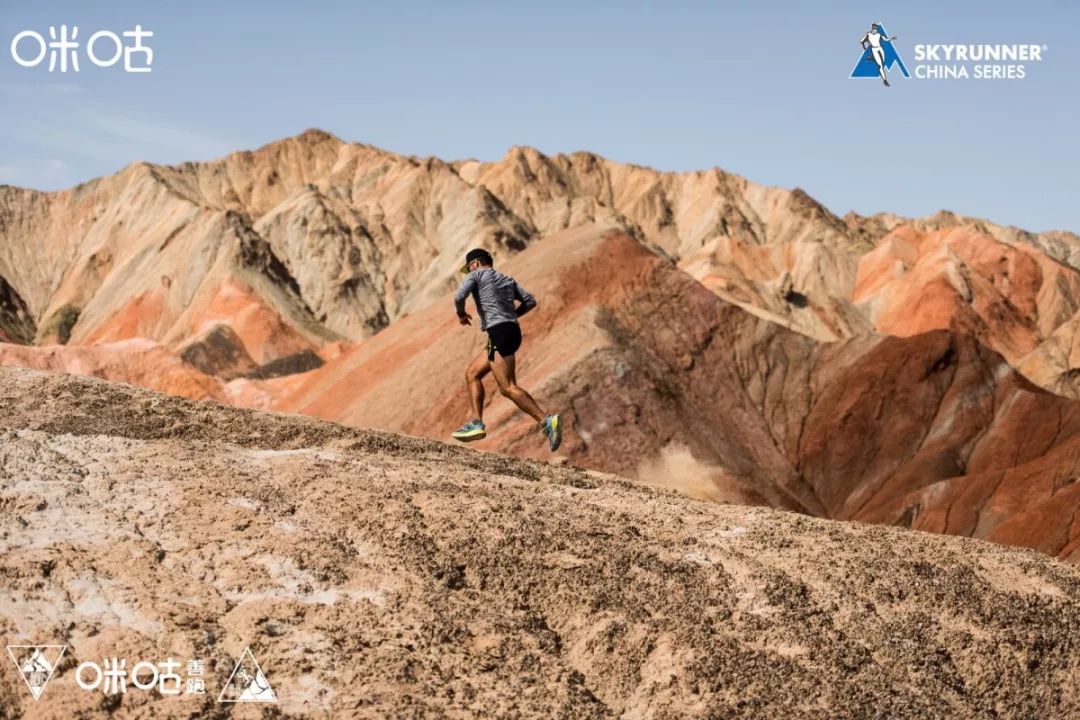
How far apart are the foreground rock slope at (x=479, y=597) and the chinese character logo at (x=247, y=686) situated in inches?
2.2

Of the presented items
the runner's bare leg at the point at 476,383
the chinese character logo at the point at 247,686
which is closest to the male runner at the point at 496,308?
the runner's bare leg at the point at 476,383

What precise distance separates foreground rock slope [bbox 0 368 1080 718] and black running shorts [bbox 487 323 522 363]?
5.79 ft

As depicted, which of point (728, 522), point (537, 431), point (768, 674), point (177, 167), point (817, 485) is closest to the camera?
point (768, 674)

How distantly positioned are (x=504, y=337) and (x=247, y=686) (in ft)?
16.8

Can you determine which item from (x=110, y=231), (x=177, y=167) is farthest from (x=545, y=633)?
(x=177, y=167)

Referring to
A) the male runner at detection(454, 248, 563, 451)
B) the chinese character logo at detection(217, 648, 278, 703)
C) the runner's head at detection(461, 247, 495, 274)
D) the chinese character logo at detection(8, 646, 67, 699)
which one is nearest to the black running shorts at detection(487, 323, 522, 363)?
the male runner at detection(454, 248, 563, 451)

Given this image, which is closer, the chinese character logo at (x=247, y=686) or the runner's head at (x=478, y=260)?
the chinese character logo at (x=247, y=686)

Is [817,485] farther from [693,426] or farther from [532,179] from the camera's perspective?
[532,179]

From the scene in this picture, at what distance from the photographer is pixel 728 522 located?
905 cm

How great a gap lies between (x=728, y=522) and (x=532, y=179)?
116932 mm

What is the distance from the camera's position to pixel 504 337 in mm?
10852

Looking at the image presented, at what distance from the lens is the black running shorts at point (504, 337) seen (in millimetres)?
10836

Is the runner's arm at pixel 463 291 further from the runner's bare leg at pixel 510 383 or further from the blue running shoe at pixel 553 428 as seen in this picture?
the blue running shoe at pixel 553 428

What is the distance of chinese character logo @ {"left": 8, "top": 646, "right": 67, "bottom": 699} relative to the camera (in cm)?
596
